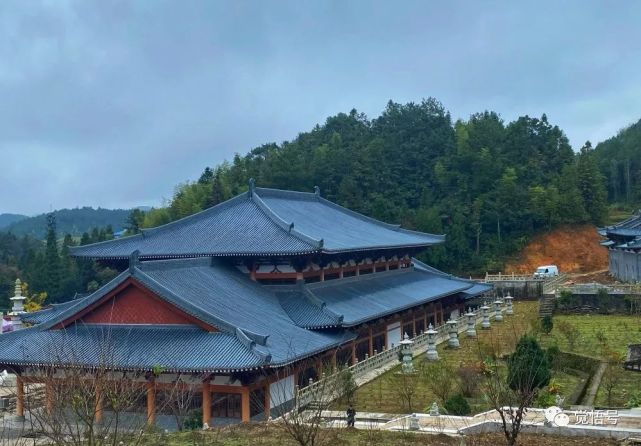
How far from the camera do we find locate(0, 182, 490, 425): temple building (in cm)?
2259

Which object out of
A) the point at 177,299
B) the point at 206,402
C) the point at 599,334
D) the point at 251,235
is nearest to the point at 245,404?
the point at 206,402

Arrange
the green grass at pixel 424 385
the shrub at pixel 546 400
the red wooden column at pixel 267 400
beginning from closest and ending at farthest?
the shrub at pixel 546 400
the red wooden column at pixel 267 400
the green grass at pixel 424 385

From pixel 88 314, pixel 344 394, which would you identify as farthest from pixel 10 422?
pixel 344 394

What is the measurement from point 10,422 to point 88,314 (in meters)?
4.55

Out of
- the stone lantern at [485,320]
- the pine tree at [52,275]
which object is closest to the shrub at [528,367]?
the stone lantern at [485,320]

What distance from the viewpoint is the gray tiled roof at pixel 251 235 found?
3158 cm

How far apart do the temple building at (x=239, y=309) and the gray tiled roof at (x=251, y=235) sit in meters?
0.09

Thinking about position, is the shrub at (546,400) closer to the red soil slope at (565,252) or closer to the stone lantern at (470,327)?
the stone lantern at (470,327)

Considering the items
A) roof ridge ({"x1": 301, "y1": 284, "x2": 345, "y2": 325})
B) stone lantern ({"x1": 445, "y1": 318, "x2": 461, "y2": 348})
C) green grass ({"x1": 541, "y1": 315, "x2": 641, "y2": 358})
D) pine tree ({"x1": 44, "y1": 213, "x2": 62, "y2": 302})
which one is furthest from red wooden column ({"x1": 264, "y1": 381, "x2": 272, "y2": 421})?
pine tree ({"x1": 44, "y1": 213, "x2": 62, "y2": 302})

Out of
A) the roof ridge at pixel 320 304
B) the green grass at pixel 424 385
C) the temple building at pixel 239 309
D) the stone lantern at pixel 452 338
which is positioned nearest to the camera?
the temple building at pixel 239 309

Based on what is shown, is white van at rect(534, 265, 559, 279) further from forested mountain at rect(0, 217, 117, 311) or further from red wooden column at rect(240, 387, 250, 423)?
red wooden column at rect(240, 387, 250, 423)

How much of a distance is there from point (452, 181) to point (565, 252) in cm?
1735

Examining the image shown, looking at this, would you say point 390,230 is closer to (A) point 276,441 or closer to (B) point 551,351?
(B) point 551,351

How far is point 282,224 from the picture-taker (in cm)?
3353
